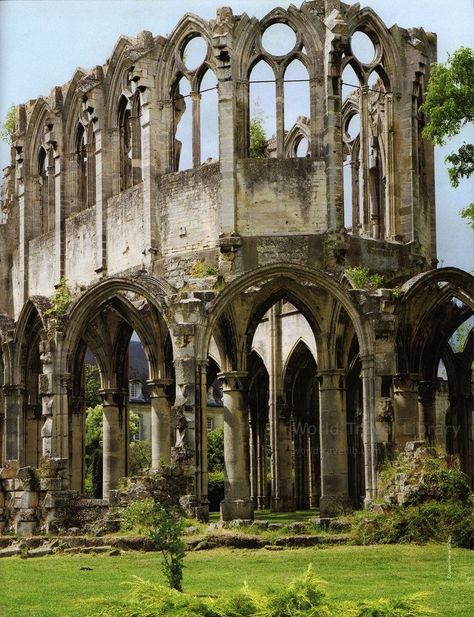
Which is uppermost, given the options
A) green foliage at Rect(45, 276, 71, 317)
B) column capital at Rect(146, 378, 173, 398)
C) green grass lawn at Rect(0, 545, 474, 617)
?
green foliage at Rect(45, 276, 71, 317)

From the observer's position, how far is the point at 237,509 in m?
31.1

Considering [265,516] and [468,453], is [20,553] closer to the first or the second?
[265,516]

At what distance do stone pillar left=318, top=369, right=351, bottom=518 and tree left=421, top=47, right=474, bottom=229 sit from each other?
247 inches

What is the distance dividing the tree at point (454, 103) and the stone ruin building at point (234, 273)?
310 centimetres

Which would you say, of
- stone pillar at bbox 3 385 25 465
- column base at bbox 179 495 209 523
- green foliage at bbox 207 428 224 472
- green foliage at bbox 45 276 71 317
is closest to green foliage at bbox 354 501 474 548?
column base at bbox 179 495 209 523

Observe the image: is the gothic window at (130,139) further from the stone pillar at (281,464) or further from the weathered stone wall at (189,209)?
the stone pillar at (281,464)

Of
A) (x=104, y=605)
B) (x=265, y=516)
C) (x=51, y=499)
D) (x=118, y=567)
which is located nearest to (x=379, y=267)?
(x=265, y=516)

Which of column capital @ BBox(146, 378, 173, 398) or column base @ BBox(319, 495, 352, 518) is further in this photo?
column capital @ BBox(146, 378, 173, 398)

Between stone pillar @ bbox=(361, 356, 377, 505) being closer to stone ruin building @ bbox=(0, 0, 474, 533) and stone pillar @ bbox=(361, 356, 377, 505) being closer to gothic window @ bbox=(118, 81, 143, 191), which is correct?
stone ruin building @ bbox=(0, 0, 474, 533)

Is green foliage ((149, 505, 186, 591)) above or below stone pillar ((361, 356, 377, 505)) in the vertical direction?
below

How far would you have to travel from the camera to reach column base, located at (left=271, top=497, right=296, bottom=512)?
38.0 m

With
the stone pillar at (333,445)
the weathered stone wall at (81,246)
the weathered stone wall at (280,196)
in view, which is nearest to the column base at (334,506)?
the stone pillar at (333,445)

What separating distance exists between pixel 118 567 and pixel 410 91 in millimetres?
18088

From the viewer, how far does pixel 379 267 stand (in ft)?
111
